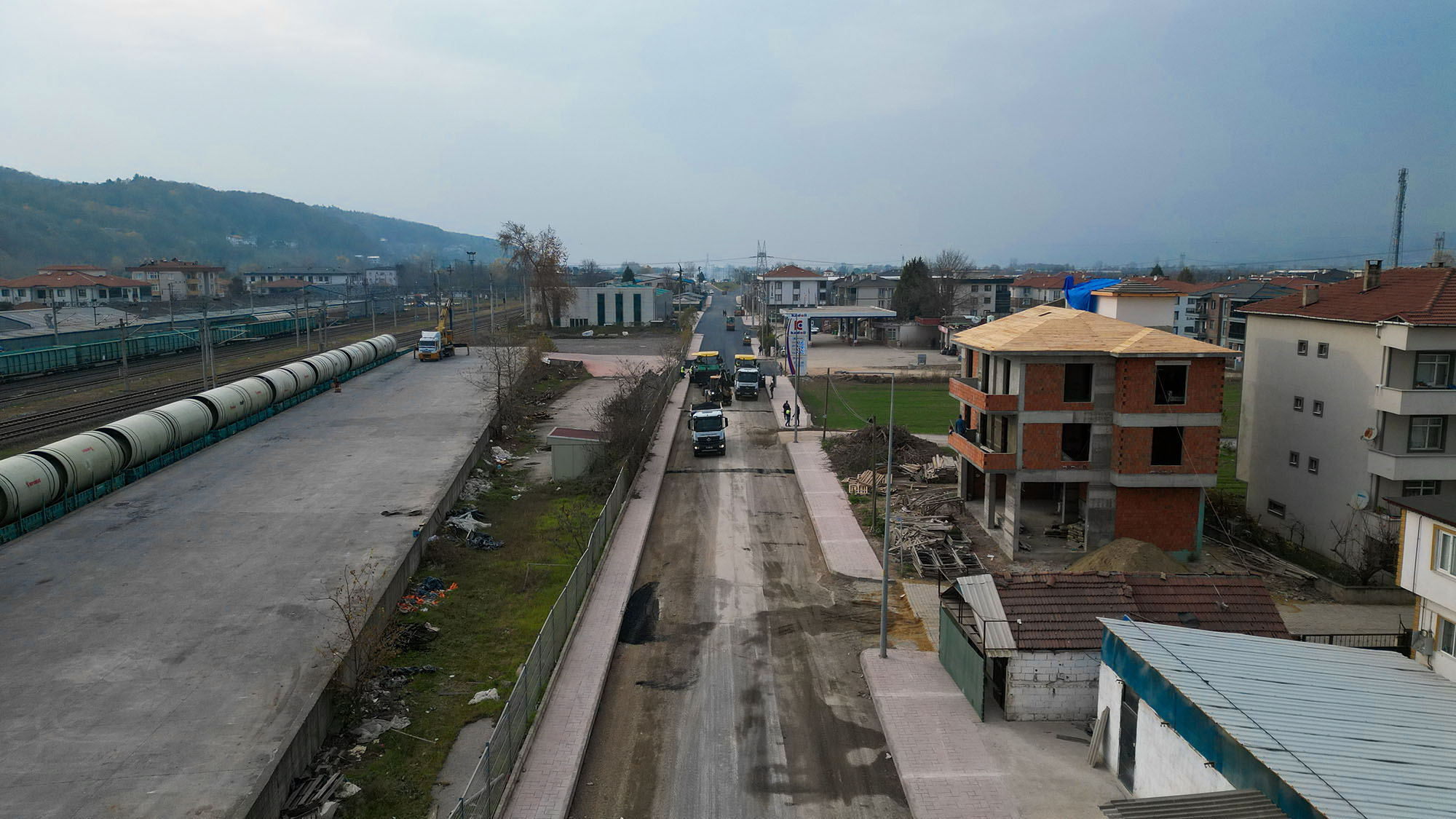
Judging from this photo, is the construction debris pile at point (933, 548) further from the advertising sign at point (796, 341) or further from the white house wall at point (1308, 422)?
the advertising sign at point (796, 341)

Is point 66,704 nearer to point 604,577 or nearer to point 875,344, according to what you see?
point 604,577

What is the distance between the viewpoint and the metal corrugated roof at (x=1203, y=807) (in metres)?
11.2

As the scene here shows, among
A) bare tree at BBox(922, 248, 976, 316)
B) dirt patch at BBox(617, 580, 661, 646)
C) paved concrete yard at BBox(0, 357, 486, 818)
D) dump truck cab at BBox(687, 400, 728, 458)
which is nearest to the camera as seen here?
paved concrete yard at BBox(0, 357, 486, 818)

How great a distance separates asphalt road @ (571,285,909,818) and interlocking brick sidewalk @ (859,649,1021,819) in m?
0.31

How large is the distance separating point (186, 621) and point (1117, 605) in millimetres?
19858

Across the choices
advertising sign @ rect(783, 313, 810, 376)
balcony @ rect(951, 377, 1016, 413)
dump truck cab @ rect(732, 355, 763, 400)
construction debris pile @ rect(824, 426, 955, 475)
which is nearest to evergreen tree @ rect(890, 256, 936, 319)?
dump truck cab @ rect(732, 355, 763, 400)

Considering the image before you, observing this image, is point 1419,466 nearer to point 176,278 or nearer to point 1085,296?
point 1085,296

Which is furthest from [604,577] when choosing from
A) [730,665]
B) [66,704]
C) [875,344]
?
[875,344]

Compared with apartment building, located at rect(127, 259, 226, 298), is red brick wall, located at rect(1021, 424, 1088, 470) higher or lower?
lower

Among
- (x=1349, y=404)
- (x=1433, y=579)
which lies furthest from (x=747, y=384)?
(x=1433, y=579)

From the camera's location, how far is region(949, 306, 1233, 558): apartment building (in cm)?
2595

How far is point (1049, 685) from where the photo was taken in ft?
56.6

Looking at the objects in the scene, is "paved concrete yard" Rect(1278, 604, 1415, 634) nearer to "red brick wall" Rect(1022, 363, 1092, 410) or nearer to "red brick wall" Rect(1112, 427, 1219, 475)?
"red brick wall" Rect(1112, 427, 1219, 475)

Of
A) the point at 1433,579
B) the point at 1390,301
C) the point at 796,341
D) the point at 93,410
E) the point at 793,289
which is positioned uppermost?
the point at 793,289
